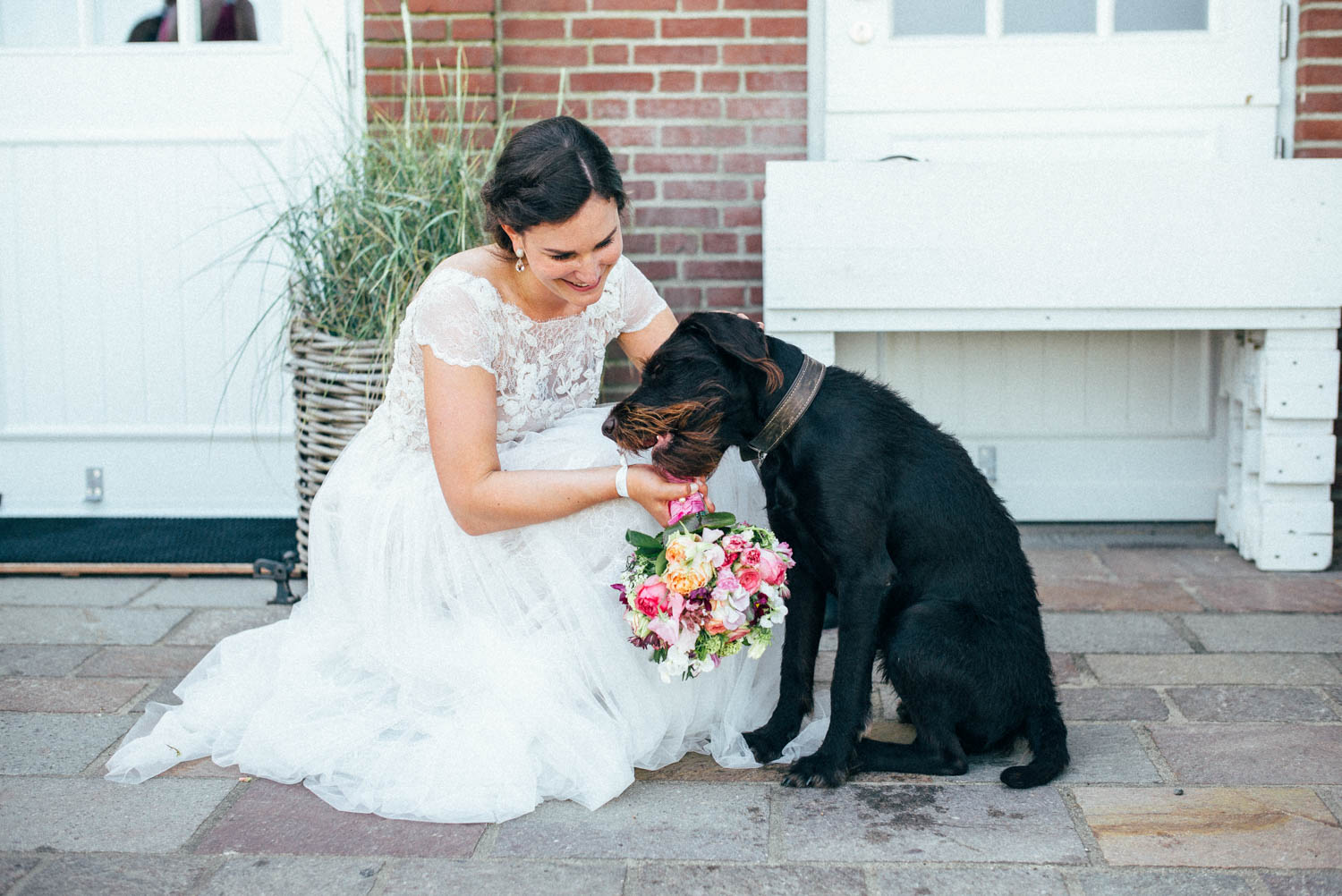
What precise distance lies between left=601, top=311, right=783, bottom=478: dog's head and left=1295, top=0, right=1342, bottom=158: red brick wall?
249 cm

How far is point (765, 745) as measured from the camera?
233cm

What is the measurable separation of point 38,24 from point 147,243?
790 mm

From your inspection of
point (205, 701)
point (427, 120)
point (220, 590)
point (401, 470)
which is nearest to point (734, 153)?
point (427, 120)

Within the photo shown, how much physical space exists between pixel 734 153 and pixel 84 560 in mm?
2428

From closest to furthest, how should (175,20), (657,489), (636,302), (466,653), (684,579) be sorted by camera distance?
(684,579), (657,489), (466,653), (636,302), (175,20)

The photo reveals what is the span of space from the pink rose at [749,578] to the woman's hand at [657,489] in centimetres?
15

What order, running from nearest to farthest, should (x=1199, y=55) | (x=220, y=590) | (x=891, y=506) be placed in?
(x=891, y=506)
(x=220, y=590)
(x=1199, y=55)

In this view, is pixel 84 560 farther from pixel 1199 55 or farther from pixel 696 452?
pixel 1199 55

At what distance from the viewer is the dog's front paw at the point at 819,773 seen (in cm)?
218

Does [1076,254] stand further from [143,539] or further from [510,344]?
[143,539]

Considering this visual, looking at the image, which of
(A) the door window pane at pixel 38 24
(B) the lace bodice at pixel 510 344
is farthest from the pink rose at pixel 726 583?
(A) the door window pane at pixel 38 24

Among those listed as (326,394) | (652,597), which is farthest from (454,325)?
(326,394)

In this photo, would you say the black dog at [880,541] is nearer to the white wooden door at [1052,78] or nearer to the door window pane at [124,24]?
the white wooden door at [1052,78]

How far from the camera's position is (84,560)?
363 cm
